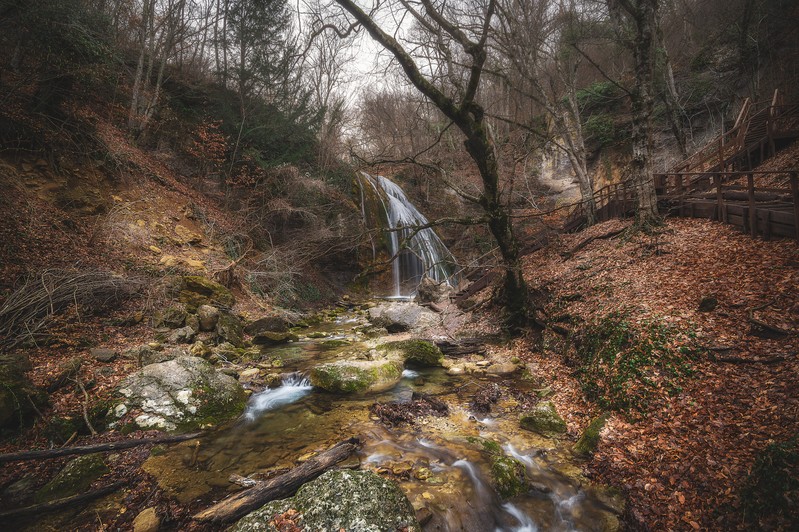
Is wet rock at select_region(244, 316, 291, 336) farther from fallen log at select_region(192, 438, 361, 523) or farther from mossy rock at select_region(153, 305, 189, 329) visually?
fallen log at select_region(192, 438, 361, 523)

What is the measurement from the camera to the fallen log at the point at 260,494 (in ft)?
10.3

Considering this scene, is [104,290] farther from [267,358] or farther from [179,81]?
[179,81]

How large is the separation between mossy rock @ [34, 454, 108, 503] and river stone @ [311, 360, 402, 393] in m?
3.14

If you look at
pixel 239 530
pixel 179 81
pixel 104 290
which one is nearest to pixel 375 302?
pixel 104 290

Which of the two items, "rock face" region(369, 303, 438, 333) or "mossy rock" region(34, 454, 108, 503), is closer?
"mossy rock" region(34, 454, 108, 503)

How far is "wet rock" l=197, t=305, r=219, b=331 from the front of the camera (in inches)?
332

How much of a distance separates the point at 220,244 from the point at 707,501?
1379 centimetres

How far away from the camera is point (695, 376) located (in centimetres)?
394

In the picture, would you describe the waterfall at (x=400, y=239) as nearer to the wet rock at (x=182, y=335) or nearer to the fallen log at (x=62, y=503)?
the wet rock at (x=182, y=335)

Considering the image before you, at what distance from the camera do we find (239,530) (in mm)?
2754

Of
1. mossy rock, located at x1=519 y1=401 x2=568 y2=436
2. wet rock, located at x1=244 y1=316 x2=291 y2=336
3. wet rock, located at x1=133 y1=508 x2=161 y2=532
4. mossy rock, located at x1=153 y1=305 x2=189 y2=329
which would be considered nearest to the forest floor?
mossy rock, located at x1=519 y1=401 x2=568 y2=436

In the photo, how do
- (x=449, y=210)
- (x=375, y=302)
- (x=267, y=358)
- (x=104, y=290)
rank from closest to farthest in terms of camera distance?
(x=104, y=290) → (x=267, y=358) → (x=375, y=302) → (x=449, y=210)

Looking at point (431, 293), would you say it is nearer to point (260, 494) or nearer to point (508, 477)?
point (508, 477)

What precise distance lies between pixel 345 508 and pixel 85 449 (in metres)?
3.08
